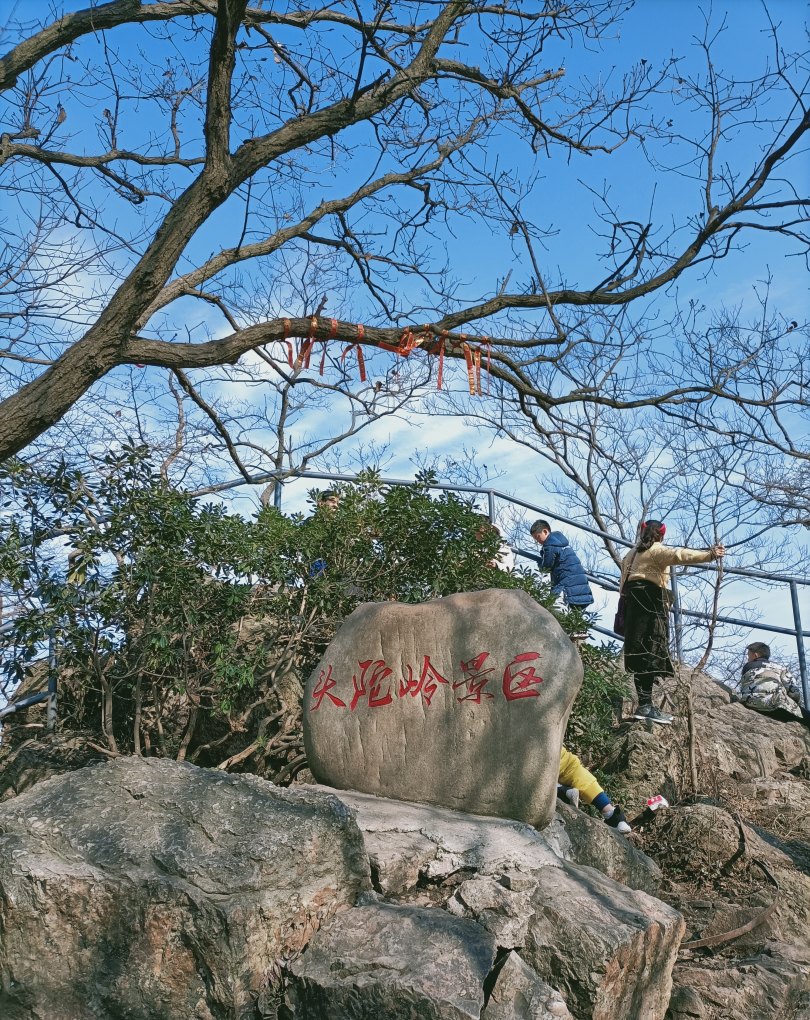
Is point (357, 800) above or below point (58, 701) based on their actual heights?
A: below

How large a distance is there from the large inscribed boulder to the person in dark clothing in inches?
128

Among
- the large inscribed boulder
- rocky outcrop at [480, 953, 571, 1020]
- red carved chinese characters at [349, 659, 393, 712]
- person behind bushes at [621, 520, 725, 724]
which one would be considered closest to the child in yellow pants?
the large inscribed boulder

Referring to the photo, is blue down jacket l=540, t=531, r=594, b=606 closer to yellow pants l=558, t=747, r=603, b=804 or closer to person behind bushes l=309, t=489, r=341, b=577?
person behind bushes l=309, t=489, r=341, b=577

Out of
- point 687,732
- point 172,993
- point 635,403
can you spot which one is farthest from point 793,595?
point 172,993

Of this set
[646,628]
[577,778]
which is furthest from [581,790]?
[646,628]

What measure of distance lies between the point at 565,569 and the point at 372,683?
3.58 m

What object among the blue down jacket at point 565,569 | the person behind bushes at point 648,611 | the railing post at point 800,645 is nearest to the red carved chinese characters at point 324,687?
the person behind bushes at point 648,611

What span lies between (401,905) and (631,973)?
972mm

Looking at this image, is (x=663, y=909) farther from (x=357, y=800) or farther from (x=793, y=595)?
(x=793, y=595)

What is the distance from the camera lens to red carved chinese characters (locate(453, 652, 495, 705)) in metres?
4.86

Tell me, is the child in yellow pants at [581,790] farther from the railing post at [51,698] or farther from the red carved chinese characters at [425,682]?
the railing post at [51,698]

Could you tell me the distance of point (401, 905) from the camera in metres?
3.87

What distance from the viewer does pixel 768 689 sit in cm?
923

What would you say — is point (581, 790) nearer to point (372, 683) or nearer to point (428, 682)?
point (428, 682)
